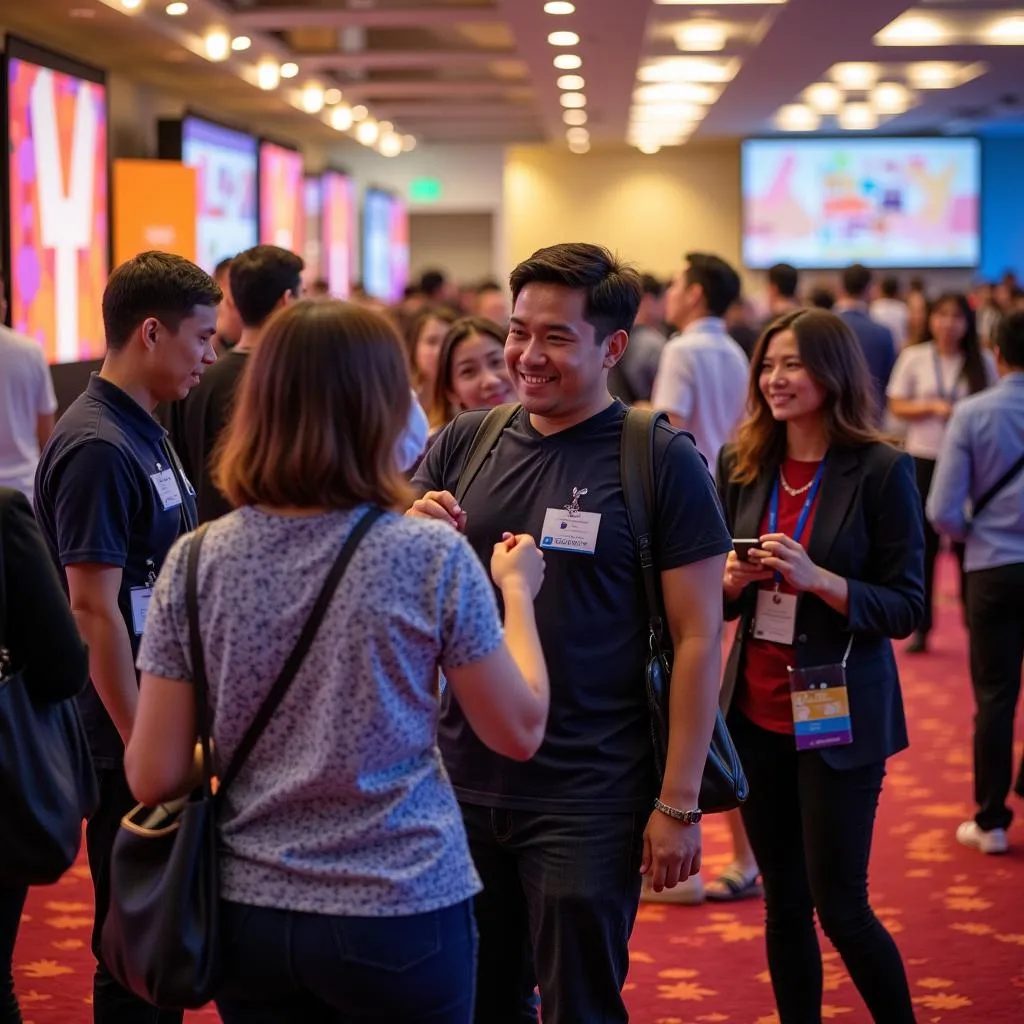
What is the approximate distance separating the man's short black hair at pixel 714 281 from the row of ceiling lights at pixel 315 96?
340 centimetres

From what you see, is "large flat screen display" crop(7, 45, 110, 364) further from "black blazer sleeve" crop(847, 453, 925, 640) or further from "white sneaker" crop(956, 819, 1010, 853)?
"black blazer sleeve" crop(847, 453, 925, 640)

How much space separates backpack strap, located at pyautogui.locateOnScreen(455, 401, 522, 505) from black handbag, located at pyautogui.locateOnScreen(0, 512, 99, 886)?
0.72m

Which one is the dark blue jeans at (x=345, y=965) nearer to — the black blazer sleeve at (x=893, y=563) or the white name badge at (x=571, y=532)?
the white name badge at (x=571, y=532)

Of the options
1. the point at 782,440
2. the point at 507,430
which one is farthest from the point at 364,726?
the point at 782,440

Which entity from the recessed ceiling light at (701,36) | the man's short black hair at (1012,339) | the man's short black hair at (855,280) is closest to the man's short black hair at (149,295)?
the man's short black hair at (1012,339)

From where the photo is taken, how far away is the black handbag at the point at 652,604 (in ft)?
7.27

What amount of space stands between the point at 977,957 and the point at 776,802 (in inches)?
50.9

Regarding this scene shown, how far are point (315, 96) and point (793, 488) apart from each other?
9.08m

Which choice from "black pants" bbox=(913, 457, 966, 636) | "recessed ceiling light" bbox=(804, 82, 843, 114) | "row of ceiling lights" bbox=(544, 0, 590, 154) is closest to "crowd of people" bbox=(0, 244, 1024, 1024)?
"black pants" bbox=(913, 457, 966, 636)

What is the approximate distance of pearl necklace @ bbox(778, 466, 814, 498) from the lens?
305 cm

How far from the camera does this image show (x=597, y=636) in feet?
7.29

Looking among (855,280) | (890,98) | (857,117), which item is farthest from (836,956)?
(857,117)

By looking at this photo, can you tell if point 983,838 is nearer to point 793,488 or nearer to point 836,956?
point 836,956

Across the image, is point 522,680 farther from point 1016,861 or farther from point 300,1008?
point 1016,861
